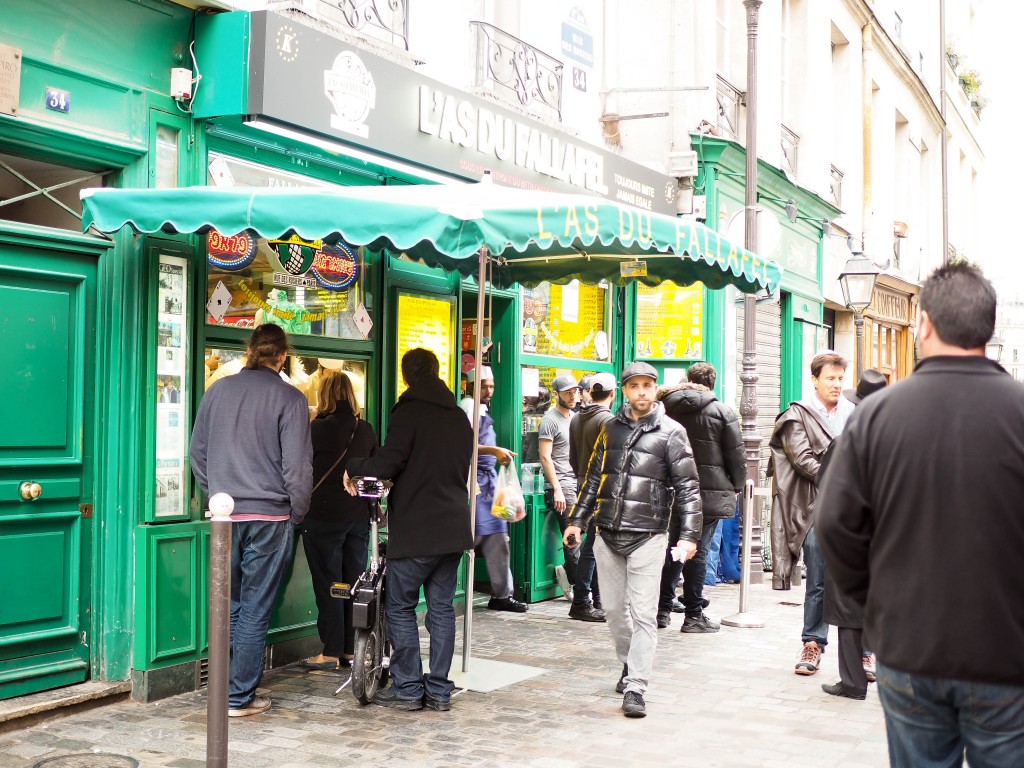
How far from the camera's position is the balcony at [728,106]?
1352 centimetres

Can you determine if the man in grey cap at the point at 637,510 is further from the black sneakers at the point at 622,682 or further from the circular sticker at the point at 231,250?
the circular sticker at the point at 231,250

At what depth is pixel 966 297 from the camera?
3021mm

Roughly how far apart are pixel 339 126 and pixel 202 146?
973mm

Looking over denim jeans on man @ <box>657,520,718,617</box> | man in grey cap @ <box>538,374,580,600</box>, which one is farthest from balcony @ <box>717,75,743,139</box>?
denim jeans on man @ <box>657,520,718,617</box>

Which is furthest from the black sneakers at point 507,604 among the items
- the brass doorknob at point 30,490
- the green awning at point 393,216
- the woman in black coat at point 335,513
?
the brass doorknob at point 30,490

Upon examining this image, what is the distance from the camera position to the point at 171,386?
640 cm

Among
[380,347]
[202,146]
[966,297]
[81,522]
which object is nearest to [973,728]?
[966,297]

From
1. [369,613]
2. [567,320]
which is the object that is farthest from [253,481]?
[567,320]

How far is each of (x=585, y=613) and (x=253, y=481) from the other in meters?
3.89

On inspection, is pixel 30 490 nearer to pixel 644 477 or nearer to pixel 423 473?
pixel 423 473

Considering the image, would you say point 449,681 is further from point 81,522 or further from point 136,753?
point 81,522

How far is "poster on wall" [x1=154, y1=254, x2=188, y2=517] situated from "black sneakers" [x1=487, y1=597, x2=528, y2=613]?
362cm

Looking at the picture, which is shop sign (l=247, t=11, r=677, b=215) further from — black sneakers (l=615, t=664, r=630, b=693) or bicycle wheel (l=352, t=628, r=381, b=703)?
black sneakers (l=615, t=664, r=630, b=693)

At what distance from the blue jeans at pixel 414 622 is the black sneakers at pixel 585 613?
2961mm
